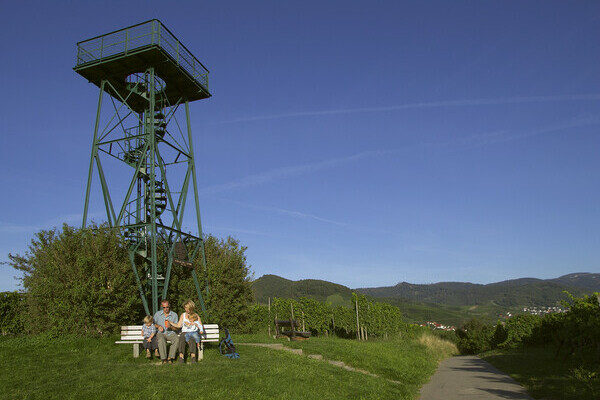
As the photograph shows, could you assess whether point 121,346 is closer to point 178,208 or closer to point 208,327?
point 208,327

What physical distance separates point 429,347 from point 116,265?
1804cm

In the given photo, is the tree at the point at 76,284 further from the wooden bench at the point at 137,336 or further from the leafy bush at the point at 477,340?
the leafy bush at the point at 477,340

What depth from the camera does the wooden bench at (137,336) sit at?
12.0m

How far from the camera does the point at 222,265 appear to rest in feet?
81.3

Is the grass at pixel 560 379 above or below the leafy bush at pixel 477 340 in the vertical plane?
above

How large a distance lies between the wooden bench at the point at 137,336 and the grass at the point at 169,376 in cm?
31

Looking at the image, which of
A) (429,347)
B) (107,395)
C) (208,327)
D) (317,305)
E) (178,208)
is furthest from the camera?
(317,305)

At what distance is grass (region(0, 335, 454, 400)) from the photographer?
7945 millimetres

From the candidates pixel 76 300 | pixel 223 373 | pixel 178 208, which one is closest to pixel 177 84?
pixel 178 208

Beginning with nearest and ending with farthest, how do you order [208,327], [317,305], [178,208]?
[208,327] → [178,208] → [317,305]

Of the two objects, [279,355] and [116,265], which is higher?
[116,265]

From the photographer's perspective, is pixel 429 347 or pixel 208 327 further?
pixel 429 347

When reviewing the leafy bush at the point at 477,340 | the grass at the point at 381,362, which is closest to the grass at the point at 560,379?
the grass at the point at 381,362

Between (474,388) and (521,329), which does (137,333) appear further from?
(521,329)
